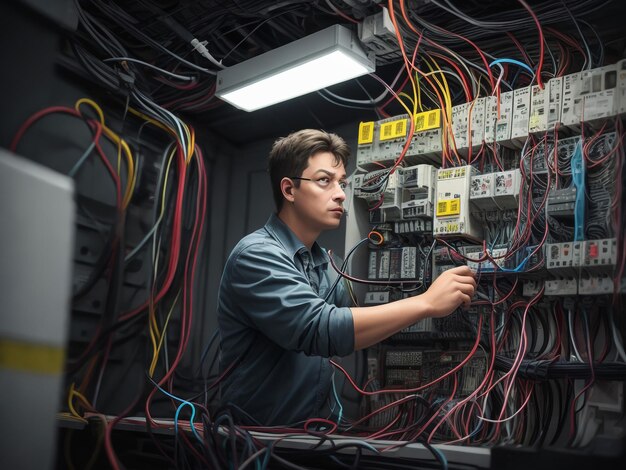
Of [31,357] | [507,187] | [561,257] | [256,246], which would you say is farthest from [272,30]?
[31,357]

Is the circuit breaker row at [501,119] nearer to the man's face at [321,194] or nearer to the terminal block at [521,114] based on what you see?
the terminal block at [521,114]

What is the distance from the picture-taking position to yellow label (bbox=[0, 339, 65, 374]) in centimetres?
59

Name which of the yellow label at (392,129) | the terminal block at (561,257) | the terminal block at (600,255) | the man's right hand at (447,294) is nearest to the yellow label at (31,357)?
the terminal block at (600,255)

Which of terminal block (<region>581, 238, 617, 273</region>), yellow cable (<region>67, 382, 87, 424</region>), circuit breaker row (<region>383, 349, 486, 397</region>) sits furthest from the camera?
circuit breaker row (<region>383, 349, 486, 397</region>)

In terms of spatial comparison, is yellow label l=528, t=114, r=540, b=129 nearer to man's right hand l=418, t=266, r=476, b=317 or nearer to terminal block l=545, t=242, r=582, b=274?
terminal block l=545, t=242, r=582, b=274

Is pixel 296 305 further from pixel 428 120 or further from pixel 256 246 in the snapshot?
pixel 428 120

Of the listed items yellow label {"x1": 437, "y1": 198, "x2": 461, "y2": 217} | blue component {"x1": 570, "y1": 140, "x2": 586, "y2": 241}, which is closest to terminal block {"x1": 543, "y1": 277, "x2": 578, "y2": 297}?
blue component {"x1": 570, "y1": 140, "x2": 586, "y2": 241}

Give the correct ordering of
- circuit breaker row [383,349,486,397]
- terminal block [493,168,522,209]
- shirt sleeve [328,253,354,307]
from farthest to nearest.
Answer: shirt sleeve [328,253,354,307] < circuit breaker row [383,349,486,397] < terminal block [493,168,522,209]

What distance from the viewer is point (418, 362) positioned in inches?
82.1

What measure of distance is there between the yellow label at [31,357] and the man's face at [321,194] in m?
1.34

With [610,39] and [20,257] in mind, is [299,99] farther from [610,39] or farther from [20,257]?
[20,257]

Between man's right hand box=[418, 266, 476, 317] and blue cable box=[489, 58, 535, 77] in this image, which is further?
blue cable box=[489, 58, 535, 77]

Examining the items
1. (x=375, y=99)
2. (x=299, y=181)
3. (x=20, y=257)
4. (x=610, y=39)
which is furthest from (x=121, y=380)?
(x=610, y=39)

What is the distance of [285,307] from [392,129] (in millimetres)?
930
